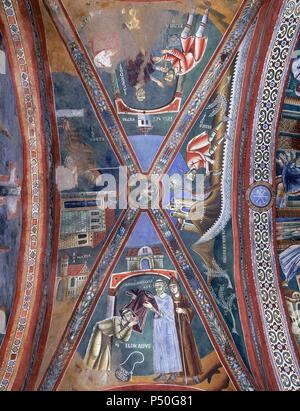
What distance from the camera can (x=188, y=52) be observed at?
12.6 metres

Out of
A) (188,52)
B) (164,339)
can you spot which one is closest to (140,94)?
(188,52)

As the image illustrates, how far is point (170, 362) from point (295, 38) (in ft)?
19.3

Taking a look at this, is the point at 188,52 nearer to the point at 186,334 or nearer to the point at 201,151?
the point at 201,151

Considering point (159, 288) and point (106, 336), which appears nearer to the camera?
point (106, 336)

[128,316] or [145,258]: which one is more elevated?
[145,258]

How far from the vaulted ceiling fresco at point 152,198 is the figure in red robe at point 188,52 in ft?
0.08

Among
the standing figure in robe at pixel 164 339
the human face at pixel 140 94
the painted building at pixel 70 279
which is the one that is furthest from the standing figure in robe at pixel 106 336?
the human face at pixel 140 94

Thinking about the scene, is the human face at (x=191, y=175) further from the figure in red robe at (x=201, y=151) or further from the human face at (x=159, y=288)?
the human face at (x=159, y=288)

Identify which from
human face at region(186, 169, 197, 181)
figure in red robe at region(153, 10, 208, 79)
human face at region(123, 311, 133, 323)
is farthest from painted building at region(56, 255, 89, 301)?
figure in red robe at region(153, 10, 208, 79)

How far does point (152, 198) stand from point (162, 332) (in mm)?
2410

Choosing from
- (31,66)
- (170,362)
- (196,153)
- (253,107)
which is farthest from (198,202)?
(31,66)

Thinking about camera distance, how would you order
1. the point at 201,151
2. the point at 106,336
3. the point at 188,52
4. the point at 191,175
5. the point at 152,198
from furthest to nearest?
the point at 152,198 < the point at 191,175 < the point at 201,151 < the point at 106,336 < the point at 188,52

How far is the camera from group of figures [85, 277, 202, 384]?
41.3ft
